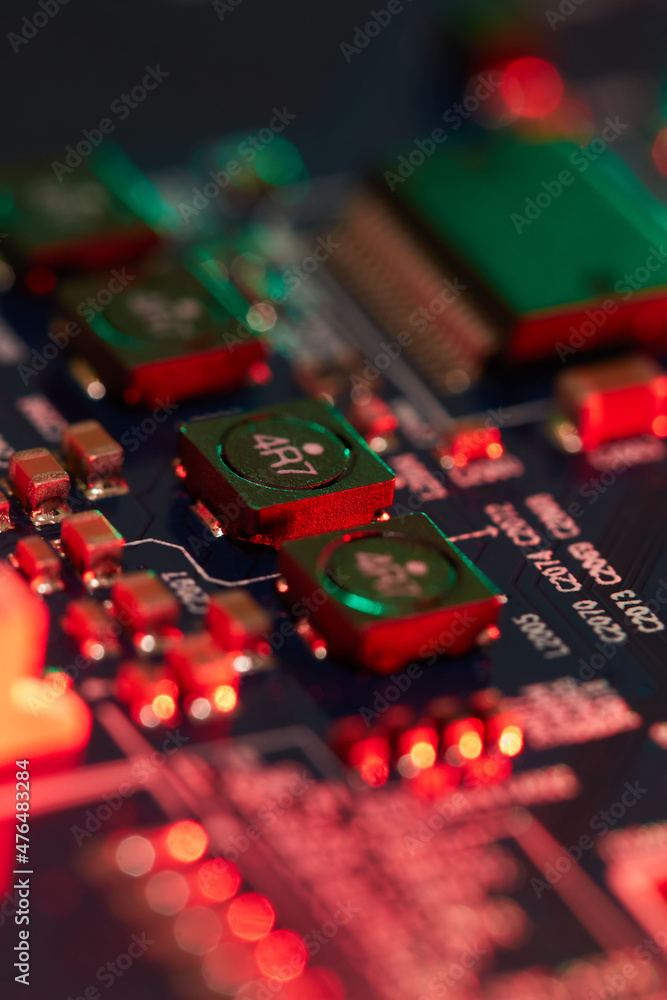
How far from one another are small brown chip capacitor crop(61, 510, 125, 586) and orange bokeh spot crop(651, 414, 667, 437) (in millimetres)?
2130

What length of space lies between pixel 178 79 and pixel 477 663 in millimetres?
4309

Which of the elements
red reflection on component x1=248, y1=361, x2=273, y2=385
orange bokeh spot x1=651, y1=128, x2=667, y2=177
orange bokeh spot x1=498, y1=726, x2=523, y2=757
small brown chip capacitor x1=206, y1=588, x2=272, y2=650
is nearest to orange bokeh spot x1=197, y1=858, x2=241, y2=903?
small brown chip capacitor x1=206, y1=588, x2=272, y2=650

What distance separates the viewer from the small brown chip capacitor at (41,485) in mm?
4949

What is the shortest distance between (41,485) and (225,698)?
105 centimetres

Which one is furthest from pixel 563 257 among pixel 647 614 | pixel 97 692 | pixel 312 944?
pixel 312 944

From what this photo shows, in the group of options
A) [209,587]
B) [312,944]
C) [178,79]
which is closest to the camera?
[312,944]

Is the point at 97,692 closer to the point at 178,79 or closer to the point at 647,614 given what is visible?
the point at 647,614

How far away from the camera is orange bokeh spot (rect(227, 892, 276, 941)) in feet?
12.5

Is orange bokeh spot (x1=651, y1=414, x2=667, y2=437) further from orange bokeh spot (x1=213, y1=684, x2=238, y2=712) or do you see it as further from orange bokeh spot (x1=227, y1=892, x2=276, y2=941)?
orange bokeh spot (x1=227, y1=892, x2=276, y2=941)

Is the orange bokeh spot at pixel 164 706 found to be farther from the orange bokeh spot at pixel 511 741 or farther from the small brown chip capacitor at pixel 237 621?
the orange bokeh spot at pixel 511 741

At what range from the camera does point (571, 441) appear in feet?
18.6

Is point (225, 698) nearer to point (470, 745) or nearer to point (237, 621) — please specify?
point (237, 621)

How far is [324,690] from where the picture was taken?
440 cm

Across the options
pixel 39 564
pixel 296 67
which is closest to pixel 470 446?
pixel 39 564
